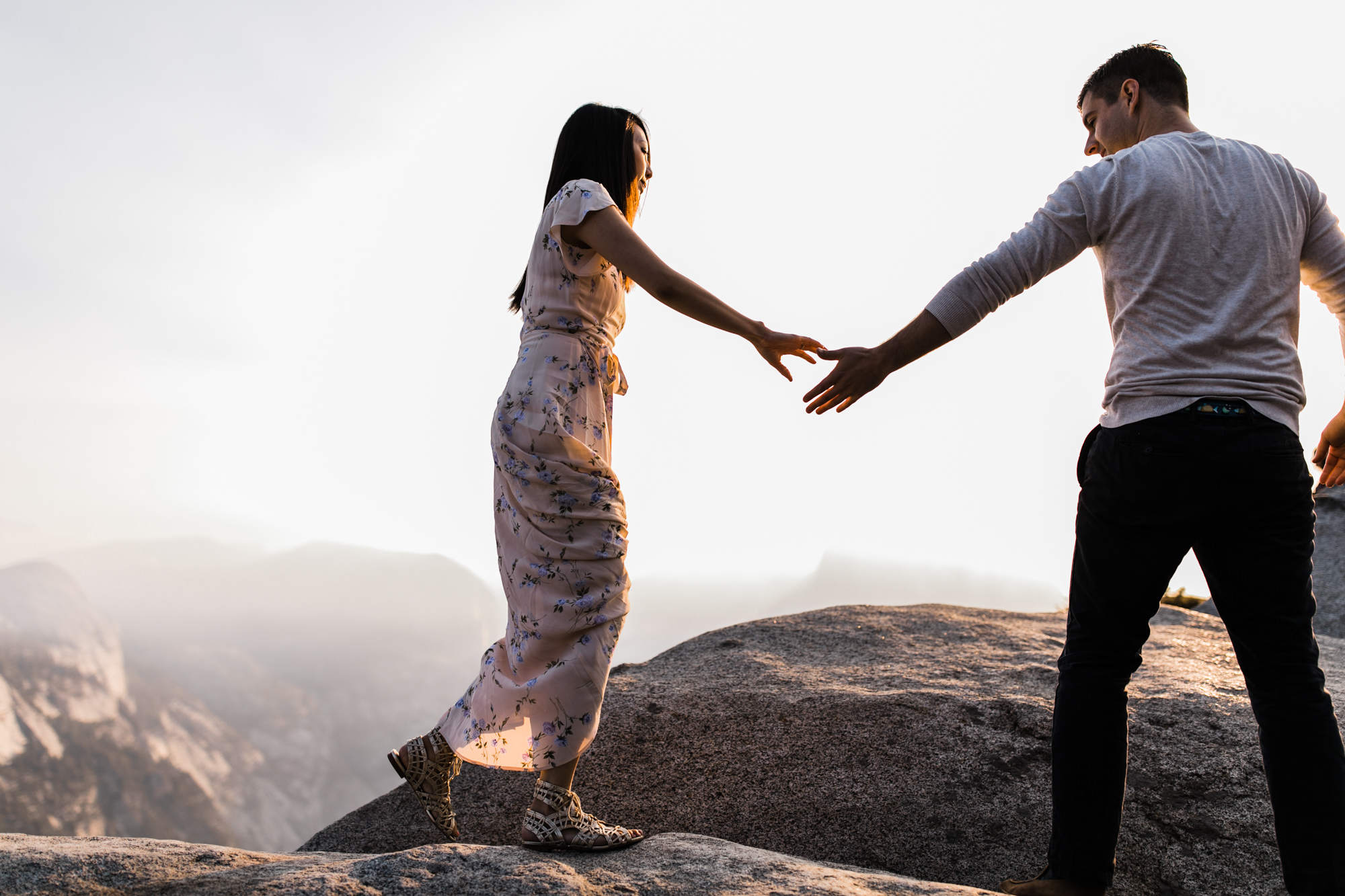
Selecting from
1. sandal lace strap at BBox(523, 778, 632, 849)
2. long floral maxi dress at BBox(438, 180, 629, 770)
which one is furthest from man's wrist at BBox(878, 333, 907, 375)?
sandal lace strap at BBox(523, 778, 632, 849)

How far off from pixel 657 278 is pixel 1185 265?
4.91 feet

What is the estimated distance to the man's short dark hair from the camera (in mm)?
2469

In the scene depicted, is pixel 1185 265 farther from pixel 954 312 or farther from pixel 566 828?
pixel 566 828

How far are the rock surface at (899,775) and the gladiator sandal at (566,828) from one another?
A: 32.6 inches

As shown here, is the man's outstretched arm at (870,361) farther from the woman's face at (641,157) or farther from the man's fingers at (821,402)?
the woman's face at (641,157)

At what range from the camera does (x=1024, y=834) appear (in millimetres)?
2756

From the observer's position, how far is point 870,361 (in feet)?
8.07

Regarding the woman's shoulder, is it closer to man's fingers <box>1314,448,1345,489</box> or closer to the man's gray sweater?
the man's gray sweater

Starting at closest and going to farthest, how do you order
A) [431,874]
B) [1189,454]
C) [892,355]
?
[431,874], [1189,454], [892,355]

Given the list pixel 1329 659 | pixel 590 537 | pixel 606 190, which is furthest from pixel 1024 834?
pixel 1329 659

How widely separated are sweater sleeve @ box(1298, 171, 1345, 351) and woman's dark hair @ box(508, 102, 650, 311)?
211 cm

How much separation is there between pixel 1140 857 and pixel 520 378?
2.67 meters

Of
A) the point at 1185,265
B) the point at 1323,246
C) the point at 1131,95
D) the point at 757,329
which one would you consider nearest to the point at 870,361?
the point at 757,329

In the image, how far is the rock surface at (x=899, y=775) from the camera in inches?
107
